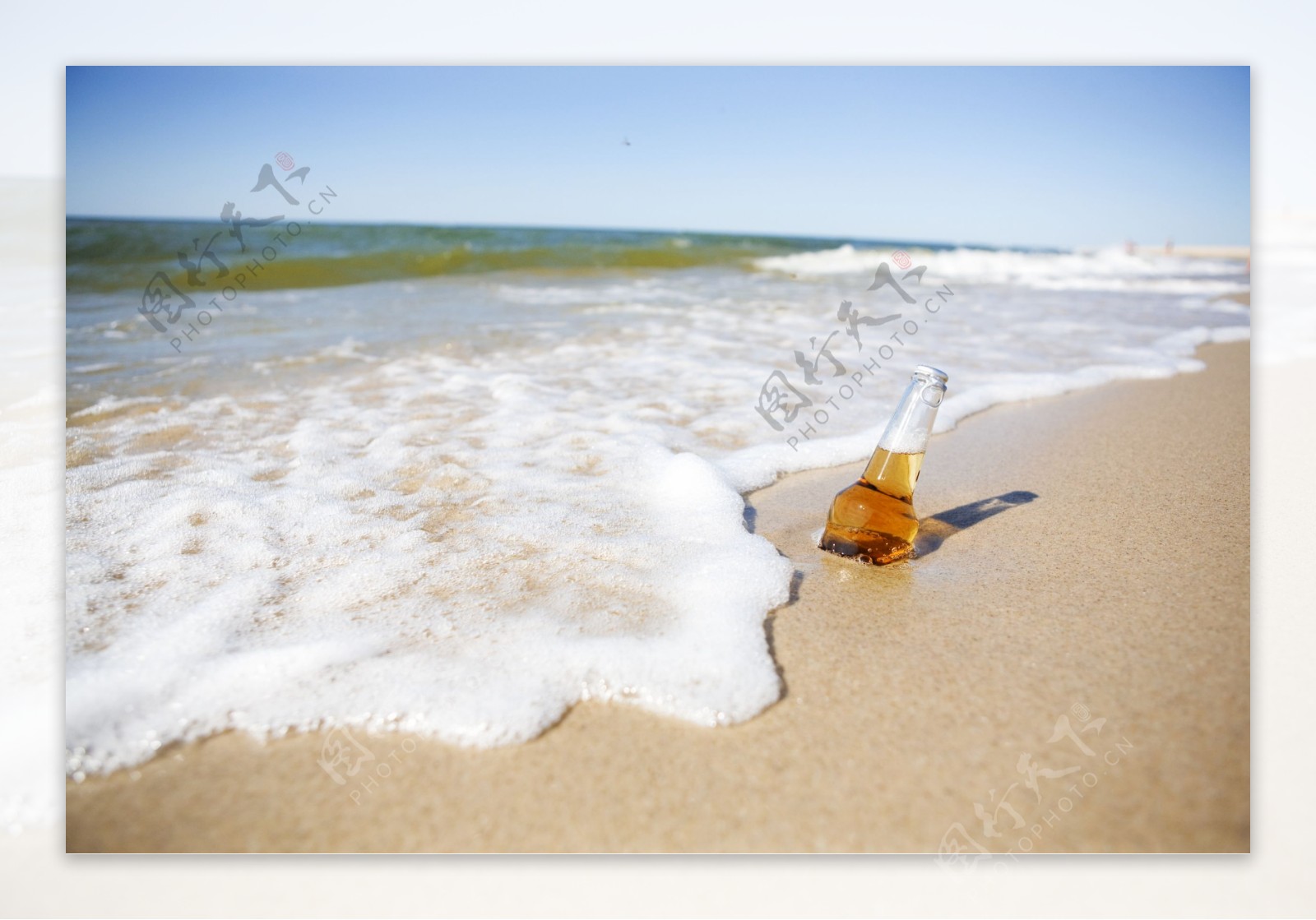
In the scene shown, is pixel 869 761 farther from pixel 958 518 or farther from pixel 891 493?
pixel 958 518

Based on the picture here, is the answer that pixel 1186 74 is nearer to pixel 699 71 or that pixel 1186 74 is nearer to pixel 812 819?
pixel 699 71

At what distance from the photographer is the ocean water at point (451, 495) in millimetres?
1317

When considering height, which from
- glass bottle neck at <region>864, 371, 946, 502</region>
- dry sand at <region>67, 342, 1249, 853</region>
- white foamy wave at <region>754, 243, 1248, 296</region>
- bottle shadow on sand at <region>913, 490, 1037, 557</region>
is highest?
white foamy wave at <region>754, 243, 1248, 296</region>

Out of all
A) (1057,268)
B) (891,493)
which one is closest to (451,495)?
(891,493)

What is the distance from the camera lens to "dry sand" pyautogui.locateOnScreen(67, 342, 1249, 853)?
3.60ft

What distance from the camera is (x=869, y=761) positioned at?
1.18 meters

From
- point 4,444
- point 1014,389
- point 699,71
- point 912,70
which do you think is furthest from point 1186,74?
point 4,444

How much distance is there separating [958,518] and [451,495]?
53.4 inches

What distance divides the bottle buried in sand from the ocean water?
169mm

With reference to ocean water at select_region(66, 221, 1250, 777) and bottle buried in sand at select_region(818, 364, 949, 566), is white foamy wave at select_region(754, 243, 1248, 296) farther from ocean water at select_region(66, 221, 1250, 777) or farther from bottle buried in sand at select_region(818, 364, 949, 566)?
bottle buried in sand at select_region(818, 364, 949, 566)

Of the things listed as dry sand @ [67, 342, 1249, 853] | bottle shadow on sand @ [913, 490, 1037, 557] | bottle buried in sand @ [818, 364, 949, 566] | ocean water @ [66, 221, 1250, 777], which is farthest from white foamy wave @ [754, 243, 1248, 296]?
dry sand @ [67, 342, 1249, 853]

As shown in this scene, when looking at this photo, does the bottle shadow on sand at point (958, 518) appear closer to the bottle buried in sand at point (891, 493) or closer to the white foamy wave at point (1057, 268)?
the bottle buried in sand at point (891, 493)

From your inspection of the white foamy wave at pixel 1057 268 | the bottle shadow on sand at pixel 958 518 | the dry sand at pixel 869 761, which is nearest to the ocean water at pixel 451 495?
the dry sand at pixel 869 761

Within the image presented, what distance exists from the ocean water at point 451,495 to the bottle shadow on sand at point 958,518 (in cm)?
39
